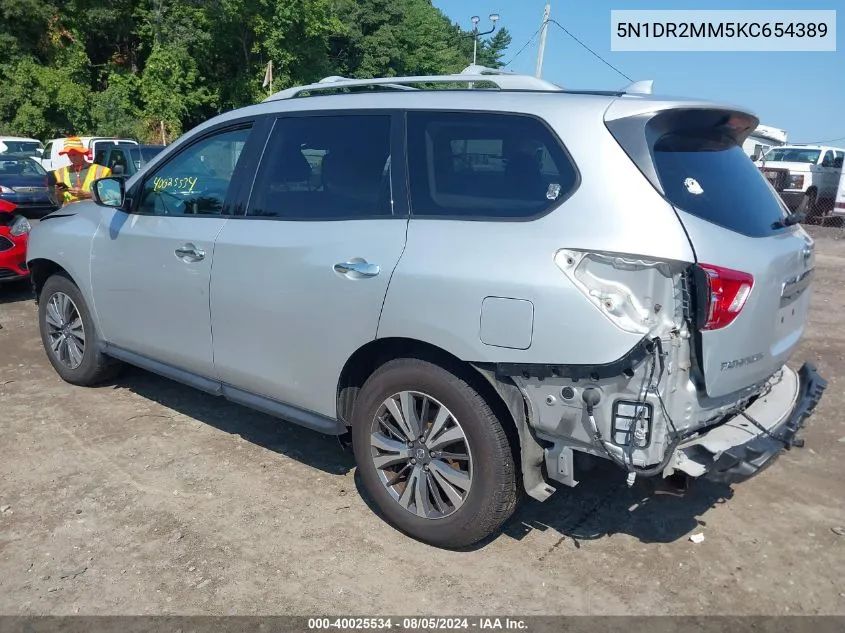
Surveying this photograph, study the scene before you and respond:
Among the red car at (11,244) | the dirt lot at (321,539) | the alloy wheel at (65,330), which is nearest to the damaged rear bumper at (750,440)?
the dirt lot at (321,539)

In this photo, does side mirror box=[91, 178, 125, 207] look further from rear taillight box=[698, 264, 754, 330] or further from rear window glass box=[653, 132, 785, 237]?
rear taillight box=[698, 264, 754, 330]

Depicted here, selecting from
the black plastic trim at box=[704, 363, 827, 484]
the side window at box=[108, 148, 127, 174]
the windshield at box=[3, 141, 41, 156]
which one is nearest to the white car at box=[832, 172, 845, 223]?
the black plastic trim at box=[704, 363, 827, 484]

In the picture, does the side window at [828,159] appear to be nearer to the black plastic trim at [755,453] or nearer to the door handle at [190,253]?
the black plastic trim at [755,453]

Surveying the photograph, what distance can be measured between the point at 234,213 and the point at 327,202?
659 mm

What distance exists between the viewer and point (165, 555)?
326 centimetres

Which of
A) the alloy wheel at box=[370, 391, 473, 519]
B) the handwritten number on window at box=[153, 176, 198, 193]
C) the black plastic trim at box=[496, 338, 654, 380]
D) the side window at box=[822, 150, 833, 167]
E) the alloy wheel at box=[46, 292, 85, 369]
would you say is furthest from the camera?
the side window at box=[822, 150, 833, 167]

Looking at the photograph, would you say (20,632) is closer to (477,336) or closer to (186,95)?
(477,336)

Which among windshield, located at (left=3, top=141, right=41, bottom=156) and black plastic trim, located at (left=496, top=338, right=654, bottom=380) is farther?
windshield, located at (left=3, top=141, right=41, bottom=156)

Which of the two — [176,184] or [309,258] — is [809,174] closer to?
[176,184]

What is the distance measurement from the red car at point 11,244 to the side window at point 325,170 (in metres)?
4.88

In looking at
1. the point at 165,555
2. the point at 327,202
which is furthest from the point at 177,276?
the point at 165,555

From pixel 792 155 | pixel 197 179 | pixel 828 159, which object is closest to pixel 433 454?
pixel 197 179

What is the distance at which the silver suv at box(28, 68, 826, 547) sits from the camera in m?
2.68

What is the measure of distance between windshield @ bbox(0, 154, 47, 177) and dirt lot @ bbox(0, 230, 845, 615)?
980 cm
